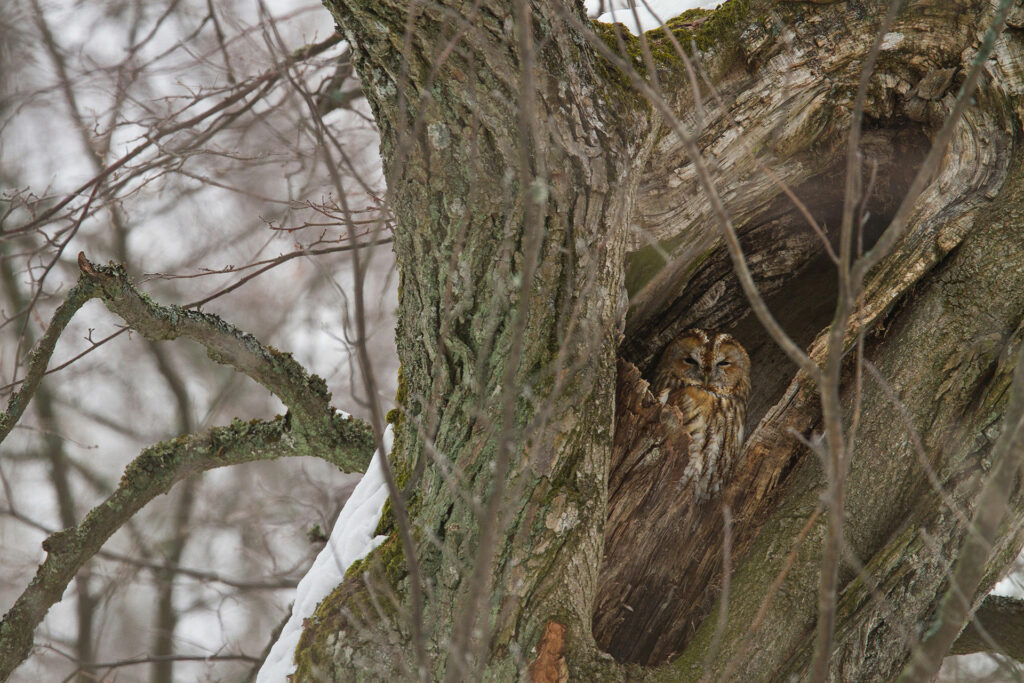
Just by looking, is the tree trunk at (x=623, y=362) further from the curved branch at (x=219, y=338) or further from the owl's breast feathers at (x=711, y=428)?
the curved branch at (x=219, y=338)

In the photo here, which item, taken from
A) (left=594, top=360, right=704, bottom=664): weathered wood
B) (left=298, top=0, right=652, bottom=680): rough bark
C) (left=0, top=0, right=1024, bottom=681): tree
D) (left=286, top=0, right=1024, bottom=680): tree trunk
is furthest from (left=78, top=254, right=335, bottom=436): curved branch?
(left=594, top=360, right=704, bottom=664): weathered wood

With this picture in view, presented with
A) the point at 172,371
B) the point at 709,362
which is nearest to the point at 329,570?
the point at 709,362

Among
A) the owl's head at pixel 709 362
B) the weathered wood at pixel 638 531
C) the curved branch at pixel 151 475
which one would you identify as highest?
the curved branch at pixel 151 475

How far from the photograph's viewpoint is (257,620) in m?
6.46

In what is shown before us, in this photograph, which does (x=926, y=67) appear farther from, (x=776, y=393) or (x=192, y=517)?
(x=192, y=517)

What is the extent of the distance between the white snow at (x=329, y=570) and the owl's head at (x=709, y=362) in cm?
133

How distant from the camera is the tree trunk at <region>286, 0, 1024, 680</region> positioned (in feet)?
6.54

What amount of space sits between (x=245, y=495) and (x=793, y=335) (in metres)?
5.41

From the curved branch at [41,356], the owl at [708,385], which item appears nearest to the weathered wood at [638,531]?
the owl at [708,385]

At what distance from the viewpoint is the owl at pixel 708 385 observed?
316 centimetres

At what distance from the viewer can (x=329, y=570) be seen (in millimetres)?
2316

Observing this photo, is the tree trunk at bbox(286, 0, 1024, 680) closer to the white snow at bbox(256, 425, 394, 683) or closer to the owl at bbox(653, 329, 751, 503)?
the white snow at bbox(256, 425, 394, 683)

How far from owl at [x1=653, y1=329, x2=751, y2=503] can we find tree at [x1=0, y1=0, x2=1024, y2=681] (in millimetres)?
507

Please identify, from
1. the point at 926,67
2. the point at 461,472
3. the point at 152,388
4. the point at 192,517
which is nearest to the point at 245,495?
the point at 192,517
